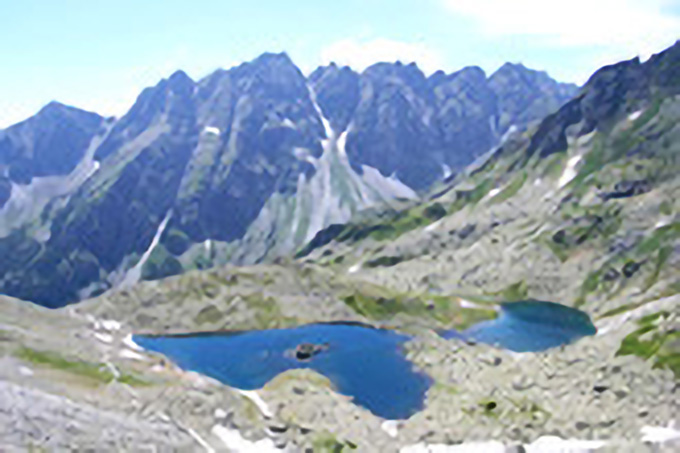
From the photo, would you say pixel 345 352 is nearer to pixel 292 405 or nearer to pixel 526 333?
pixel 292 405

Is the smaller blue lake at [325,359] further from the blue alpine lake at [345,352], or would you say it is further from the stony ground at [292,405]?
the stony ground at [292,405]

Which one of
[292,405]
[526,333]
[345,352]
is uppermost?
[292,405]

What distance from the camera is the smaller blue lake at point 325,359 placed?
129 m

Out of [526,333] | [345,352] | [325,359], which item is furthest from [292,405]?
[526,333]

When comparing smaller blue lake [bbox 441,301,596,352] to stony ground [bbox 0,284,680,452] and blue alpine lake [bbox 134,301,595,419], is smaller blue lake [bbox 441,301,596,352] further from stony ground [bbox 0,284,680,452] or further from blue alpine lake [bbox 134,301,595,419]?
stony ground [bbox 0,284,680,452]

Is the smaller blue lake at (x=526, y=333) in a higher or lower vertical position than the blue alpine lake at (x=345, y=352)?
lower

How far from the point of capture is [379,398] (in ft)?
414

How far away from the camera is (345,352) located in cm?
15700

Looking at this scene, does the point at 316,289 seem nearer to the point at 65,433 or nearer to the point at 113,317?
the point at 113,317

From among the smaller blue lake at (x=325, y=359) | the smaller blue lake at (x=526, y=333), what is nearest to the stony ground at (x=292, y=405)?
the smaller blue lake at (x=325, y=359)

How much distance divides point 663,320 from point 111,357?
122m

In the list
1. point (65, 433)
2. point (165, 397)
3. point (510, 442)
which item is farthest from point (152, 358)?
point (510, 442)

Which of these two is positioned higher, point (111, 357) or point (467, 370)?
point (111, 357)

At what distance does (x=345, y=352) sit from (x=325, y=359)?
26.2 ft
